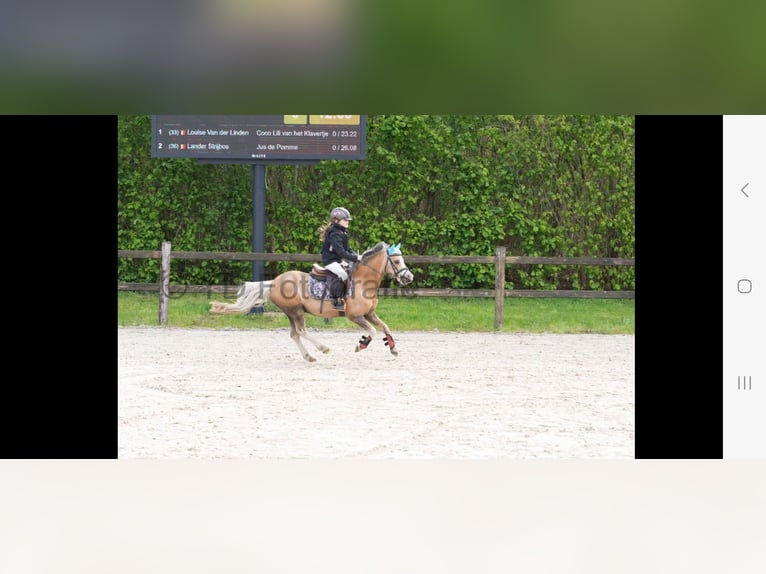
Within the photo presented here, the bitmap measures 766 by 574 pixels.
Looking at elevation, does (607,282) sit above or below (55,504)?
above

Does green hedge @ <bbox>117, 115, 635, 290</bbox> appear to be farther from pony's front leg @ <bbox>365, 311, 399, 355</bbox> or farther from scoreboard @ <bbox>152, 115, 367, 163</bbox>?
pony's front leg @ <bbox>365, 311, 399, 355</bbox>

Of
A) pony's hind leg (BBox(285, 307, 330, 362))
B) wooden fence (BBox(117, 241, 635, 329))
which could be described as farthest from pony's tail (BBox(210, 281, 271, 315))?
wooden fence (BBox(117, 241, 635, 329))

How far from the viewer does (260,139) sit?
39.1 feet

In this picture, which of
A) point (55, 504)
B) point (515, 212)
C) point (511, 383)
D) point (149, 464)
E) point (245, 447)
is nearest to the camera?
point (55, 504)

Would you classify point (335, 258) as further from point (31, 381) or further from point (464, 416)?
point (31, 381)

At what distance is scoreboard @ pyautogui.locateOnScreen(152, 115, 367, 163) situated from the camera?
38.8 feet

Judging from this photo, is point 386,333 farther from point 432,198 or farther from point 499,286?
point 432,198

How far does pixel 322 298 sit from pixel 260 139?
3377 millimetres

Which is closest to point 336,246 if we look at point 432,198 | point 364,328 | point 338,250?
point 338,250

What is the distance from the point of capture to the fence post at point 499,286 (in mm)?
11727

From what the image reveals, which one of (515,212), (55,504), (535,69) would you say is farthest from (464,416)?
(515,212)

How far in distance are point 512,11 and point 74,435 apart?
2.28m

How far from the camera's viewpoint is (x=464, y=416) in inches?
270

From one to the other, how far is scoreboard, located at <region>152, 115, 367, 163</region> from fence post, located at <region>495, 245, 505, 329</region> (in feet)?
6.19
